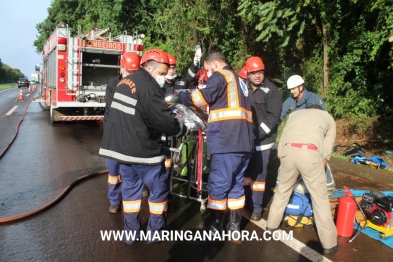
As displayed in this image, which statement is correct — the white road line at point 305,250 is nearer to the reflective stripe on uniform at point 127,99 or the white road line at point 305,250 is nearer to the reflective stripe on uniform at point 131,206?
the reflective stripe on uniform at point 131,206

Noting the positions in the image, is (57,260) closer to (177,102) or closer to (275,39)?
(177,102)

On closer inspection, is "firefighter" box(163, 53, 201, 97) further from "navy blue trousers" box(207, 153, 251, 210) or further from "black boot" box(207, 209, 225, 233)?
"black boot" box(207, 209, 225, 233)

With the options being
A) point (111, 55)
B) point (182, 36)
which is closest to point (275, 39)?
point (182, 36)

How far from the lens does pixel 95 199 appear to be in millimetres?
4898

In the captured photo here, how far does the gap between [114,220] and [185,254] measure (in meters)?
1.16

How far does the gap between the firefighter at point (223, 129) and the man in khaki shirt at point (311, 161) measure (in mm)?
448

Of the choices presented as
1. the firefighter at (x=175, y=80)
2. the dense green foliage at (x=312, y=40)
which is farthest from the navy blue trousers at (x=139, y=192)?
the dense green foliage at (x=312, y=40)

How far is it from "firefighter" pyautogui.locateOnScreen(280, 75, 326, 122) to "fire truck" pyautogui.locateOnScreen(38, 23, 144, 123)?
262 inches

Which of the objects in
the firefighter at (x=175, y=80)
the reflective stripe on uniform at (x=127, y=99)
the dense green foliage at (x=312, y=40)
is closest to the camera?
the reflective stripe on uniform at (x=127, y=99)

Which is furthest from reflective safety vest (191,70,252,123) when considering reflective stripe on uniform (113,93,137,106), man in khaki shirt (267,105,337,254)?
reflective stripe on uniform (113,93,137,106)

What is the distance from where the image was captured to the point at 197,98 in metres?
3.68

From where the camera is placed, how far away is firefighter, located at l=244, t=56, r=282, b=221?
4.38 meters

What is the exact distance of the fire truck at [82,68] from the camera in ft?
33.4

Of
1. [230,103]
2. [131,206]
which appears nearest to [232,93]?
[230,103]
